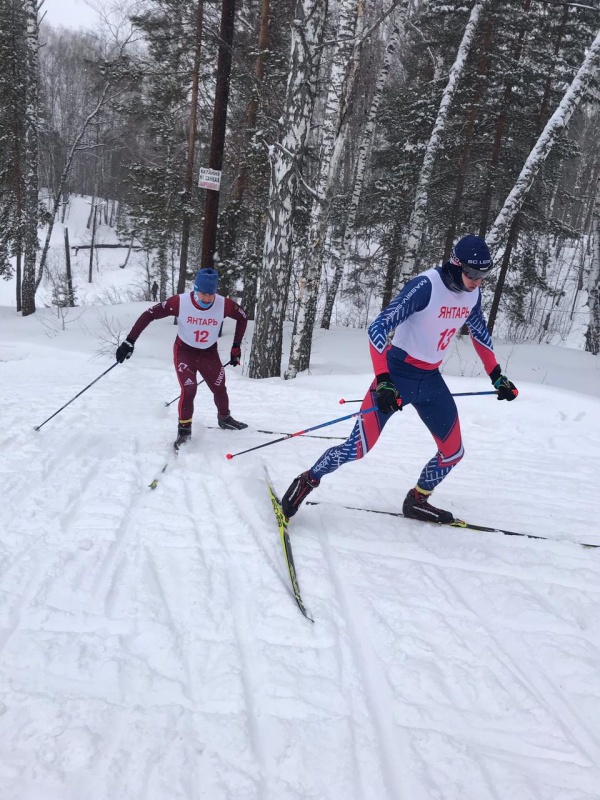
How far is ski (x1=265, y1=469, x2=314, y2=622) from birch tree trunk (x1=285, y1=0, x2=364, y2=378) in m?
4.81

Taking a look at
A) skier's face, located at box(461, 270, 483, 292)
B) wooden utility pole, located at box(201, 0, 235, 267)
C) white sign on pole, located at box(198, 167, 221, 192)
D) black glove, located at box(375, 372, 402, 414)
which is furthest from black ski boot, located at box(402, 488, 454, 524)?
wooden utility pole, located at box(201, 0, 235, 267)

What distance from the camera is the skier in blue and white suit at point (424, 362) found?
10.4 ft

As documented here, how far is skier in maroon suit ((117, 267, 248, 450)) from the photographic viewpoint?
16.1 ft

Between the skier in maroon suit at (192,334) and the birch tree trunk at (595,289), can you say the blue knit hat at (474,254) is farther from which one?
the birch tree trunk at (595,289)

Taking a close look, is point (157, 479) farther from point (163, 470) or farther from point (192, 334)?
point (192, 334)

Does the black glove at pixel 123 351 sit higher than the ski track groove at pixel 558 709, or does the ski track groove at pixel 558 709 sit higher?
the black glove at pixel 123 351

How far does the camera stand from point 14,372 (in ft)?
25.3

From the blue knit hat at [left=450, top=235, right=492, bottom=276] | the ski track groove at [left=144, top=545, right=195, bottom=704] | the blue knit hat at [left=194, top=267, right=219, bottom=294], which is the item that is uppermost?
the blue knit hat at [left=450, top=235, right=492, bottom=276]

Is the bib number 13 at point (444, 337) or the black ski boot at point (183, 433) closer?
the bib number 13 at point (444, 337)

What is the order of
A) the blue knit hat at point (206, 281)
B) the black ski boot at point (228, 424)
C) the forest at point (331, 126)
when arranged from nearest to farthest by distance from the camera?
the blue knit hat at point (206, 281) → the black ski boot at point (228, 424) → the forest at point (331, 126)

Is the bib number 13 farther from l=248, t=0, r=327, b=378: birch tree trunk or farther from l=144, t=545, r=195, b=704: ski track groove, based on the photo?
l=248, t=0, r=327, b=378: birch tree trunk

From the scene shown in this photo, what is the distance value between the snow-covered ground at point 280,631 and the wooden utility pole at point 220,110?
19.6 feet

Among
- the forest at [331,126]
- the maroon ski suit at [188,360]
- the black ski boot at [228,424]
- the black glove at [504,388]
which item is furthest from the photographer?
the forest at [331,126]

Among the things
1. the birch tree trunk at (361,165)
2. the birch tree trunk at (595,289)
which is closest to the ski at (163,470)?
the birch tree trunk at (361,165)
